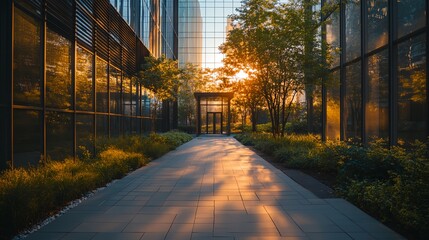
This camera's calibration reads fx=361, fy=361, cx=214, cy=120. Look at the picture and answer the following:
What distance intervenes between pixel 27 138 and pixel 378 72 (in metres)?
11.5

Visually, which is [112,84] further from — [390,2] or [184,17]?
[184,17]

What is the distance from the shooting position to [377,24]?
43.5 feet

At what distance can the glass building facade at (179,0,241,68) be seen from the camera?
173 ft

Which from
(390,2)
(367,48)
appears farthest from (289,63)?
(390,2)

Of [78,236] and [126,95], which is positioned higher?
[126,95]

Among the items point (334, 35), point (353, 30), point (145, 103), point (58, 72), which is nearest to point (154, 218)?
point (58, 72)

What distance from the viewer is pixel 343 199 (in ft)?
22.8

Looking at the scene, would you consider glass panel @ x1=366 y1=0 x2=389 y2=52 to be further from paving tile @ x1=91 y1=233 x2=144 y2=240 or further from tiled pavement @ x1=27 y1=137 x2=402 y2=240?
paving tile @ x1=91 y1=233 x2=144 y2=240

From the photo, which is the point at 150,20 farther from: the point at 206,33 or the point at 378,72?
the point at 206,33

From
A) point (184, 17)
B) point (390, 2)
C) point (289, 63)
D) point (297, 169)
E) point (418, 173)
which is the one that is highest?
point (184, 17)

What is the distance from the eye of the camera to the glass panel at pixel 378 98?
40.8 feet

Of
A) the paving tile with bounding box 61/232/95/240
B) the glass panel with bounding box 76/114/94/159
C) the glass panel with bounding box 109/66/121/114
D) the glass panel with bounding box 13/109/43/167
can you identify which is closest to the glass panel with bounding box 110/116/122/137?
the glass panel with bounding box 109/66/121/114

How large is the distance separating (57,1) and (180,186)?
5961mm

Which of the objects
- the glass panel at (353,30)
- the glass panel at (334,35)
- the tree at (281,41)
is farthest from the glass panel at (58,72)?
the glass panel at (334,35)
